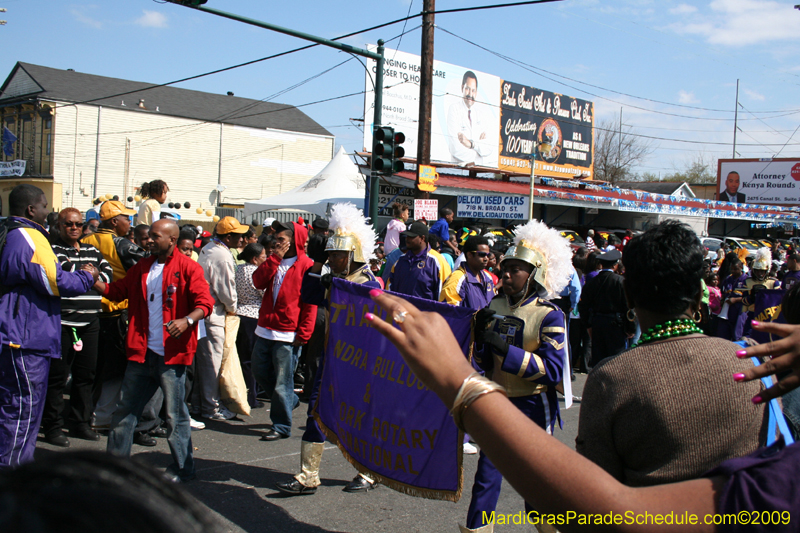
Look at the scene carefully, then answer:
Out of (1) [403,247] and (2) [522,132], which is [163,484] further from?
(2) [522,132]

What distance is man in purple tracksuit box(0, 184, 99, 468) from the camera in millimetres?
4195

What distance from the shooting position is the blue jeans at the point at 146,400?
451 cm

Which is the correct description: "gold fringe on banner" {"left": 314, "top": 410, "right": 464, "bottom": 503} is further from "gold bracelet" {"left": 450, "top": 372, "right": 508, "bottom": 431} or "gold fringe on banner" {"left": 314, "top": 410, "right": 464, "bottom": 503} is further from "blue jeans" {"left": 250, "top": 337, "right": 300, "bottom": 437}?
"gold bracelet" {"left": 450, "top": 372, "right": 508, "bottom": 431}

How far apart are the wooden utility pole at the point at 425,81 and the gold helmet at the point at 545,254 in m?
8.94

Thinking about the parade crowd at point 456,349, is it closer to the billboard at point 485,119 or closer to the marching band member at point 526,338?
the marching band member at point 526,338

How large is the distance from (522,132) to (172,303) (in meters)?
26.5

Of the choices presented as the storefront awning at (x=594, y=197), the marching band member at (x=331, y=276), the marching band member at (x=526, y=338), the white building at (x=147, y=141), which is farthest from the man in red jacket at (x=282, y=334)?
the white building at (x=147, y=141)

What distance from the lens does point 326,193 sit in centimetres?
2038

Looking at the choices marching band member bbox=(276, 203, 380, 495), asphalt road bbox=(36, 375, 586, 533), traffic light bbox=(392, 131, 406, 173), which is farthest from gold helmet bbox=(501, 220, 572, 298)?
traffic light bbox=(392, 131, 406, 173)

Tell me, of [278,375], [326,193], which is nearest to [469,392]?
[278,375]

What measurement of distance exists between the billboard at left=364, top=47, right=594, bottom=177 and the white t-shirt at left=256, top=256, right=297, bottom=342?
1572 centimetres

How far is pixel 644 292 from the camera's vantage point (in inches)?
72.8

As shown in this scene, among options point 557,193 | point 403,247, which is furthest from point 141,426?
point 557,193

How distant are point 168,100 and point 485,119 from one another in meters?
26.3
